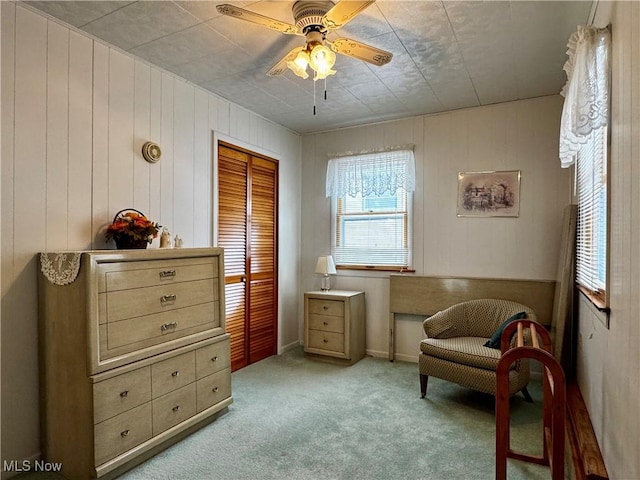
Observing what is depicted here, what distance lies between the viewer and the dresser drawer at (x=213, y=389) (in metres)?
2.61

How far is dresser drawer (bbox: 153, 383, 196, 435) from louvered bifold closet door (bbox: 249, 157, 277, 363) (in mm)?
1412

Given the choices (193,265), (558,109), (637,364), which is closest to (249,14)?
(193,265)

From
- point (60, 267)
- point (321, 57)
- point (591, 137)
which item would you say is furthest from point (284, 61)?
point (591, 137)

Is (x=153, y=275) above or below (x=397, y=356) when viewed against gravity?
above

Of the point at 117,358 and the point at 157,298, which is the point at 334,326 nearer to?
the point at 157,298

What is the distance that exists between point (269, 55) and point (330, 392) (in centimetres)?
270

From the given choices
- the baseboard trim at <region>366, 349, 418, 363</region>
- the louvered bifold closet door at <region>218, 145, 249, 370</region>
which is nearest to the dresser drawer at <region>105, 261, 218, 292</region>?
the louvered bifold closet door at <region>218, 145, 249, 370</region>

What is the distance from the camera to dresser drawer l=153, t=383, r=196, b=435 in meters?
2.30

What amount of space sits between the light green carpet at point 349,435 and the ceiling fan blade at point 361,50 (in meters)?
2.34

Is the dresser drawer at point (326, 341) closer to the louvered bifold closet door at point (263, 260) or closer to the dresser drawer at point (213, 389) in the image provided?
the louvered bifold closet door at point (263, 260)

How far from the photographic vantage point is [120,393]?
210cm

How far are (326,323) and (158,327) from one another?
2.02 m

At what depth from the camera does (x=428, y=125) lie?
3.99m

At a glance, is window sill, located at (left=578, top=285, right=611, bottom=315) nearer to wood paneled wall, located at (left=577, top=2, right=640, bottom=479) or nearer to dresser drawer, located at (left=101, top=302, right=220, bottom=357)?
wood paneled wall, located at (left=577, top=2, right=640, bottom=479)
